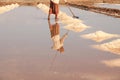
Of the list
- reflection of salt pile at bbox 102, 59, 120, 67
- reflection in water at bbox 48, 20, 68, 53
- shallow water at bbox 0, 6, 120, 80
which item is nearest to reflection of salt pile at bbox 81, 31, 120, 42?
shallow water at bbox 0, 6, 120, 80

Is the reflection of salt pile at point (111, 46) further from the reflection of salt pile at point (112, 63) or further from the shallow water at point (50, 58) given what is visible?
the reflection of salt pile at point (112, 63)

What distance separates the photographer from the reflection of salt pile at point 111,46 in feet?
23.3

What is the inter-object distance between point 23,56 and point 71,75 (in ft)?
5.34

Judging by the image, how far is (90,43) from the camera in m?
7.98

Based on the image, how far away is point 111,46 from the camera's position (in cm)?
741

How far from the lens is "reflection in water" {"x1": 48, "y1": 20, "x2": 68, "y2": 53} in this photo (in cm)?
755

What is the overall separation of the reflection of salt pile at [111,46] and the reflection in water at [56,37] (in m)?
0.82

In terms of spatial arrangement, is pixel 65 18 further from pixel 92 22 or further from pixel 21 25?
pixel 21 25

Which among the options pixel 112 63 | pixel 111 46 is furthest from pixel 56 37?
pixel 112 63

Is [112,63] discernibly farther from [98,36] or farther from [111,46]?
[98,36]

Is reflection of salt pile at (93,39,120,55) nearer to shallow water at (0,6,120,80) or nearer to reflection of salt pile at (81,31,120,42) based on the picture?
shallow water at (0,6,120,80)

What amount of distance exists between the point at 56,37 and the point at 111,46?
1.82m

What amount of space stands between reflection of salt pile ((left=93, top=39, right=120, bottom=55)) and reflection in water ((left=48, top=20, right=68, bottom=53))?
818 mm

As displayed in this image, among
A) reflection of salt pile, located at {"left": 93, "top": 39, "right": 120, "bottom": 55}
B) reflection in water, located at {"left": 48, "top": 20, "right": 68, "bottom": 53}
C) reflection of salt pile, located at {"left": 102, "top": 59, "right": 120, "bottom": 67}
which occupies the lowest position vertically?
reflection in water, located at {"left": 48, "top": 20, "right": 68, "bottom": 53}
